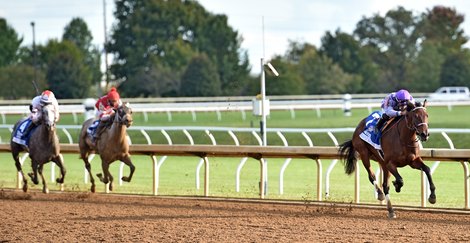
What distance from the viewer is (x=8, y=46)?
6512 cm

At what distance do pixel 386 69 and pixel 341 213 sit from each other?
54.8 meters

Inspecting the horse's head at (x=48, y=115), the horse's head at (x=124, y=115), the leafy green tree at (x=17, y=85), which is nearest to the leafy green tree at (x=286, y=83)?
the leafy green tree at (x=17, y=85)

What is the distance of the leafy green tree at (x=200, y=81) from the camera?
50.9m

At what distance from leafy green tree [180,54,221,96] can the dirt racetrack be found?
36.9m

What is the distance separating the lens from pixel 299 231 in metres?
9.93

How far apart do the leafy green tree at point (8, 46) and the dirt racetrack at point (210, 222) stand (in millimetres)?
52119

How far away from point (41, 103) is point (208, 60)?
39538 mm

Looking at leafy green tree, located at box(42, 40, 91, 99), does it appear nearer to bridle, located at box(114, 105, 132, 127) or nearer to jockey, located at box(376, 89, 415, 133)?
bridle, located at box(114, 105, 132, 127)

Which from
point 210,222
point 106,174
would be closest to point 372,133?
point 210,222

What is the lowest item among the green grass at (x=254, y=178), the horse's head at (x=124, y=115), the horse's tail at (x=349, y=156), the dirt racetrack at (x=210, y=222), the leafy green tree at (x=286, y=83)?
the dirt racetrack at (x=210, y=222)

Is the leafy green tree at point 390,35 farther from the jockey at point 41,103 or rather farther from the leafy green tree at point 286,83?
the jockey at point 41,103

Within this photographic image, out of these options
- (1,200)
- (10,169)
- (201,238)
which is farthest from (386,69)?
(201,238)

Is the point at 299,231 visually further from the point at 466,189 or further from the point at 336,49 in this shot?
the point at 336,49

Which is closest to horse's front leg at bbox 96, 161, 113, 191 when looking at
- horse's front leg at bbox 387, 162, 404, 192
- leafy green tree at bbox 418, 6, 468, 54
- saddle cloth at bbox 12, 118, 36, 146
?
saddle cloth at bbox 12, 118, 36, 146
